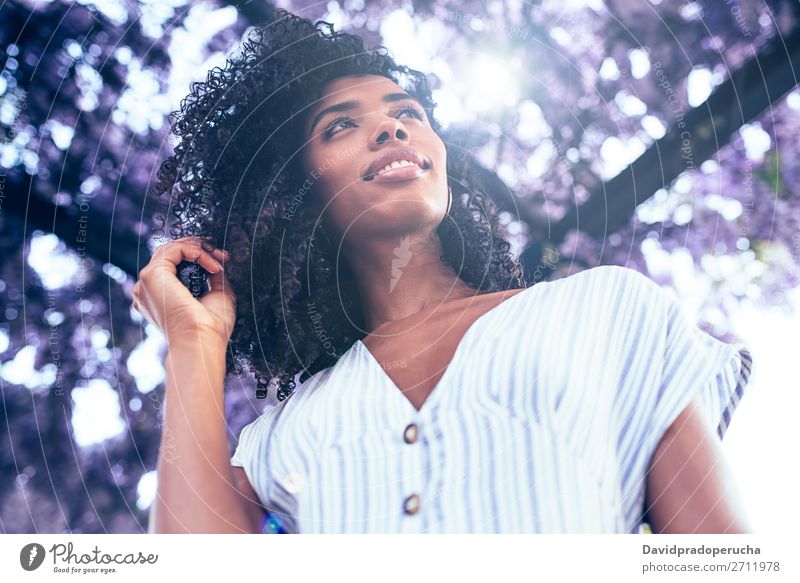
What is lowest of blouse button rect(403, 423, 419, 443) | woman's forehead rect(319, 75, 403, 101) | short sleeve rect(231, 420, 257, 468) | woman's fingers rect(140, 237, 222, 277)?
blouse button rect(403, 423, 419, 443)

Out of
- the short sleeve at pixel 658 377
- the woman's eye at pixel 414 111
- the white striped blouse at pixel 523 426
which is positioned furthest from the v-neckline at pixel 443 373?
the woman's eye at pixel 414 111

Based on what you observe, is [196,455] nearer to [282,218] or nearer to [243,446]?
[243,446]

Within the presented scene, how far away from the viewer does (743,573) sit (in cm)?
65

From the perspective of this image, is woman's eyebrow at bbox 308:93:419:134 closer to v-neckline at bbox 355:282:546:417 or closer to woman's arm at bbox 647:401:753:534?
v-neckline at bbox 355:282:546:417

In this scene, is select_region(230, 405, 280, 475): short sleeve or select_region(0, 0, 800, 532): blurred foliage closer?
select_region(230, 405, 280, 475): short sleeve

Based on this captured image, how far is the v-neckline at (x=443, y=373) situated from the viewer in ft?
2.11

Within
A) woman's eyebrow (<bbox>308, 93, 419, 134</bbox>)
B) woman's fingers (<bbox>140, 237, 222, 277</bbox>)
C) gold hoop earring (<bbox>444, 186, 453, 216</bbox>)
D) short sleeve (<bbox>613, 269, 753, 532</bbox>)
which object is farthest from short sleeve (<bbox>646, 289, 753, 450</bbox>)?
woman's fingers (<bbox>140, 237, 222, 277</bbox>)

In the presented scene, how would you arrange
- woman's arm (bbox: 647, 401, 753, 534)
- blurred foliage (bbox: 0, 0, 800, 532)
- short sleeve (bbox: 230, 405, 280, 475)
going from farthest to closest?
blurred foliage (bbox: 0, 0, 800, 532) < short sleeve (bbox: 230, 405, 280, 475) < woman's arm (bbox: 647, 401, 753, 534)

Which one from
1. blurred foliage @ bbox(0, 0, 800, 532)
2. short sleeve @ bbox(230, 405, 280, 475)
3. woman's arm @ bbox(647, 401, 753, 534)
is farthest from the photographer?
blurred foliage @ bbox(0, 0, 800, 532)

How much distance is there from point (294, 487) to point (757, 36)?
736 millimetres

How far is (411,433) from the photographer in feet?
2.09

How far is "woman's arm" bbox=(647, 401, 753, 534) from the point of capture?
0.57 metres

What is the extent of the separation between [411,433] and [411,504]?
7 cm

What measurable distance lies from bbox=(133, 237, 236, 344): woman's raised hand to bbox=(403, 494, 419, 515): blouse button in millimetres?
254
